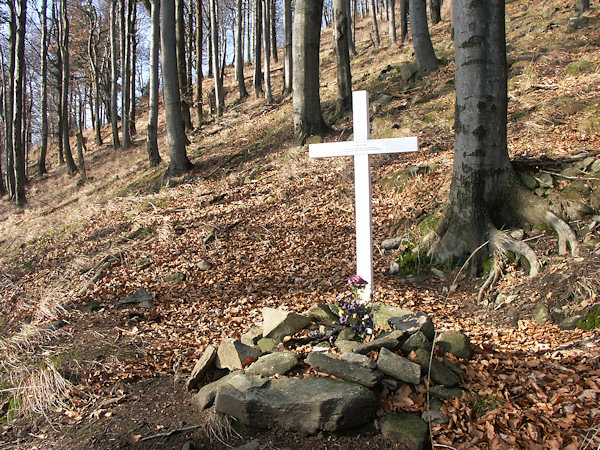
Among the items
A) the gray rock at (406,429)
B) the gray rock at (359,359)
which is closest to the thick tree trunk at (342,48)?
the gray rock at (359,359)

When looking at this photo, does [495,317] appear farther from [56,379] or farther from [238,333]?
[56,379]

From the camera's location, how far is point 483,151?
5.17 metres

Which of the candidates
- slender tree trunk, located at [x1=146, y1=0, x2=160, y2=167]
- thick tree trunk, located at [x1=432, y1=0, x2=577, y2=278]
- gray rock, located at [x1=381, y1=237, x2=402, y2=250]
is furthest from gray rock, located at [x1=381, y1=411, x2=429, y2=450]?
slender tree trunk, located at [x1=146, y1=0, x2=160, y2=167]

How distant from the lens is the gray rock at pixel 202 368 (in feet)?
12.0

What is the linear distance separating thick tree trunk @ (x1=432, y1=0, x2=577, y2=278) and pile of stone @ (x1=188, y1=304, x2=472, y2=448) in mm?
1868

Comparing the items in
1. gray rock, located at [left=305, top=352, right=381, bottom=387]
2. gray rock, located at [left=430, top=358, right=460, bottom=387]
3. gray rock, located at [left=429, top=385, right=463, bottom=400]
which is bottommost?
gray rock, located at [left=429, top=385, right=463, bottom=400]

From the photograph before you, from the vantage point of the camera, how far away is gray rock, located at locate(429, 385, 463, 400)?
298 cm

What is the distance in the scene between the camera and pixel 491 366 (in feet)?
11.0

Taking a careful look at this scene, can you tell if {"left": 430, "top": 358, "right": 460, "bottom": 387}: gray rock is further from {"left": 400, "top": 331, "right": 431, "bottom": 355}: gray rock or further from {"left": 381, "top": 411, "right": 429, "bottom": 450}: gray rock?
{"left": 381, "top": 411, "right": 429, "bottom": 450}: gray rock

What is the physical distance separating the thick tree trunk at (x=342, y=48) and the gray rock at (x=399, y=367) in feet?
30.7

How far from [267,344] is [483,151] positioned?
3420 millimetres

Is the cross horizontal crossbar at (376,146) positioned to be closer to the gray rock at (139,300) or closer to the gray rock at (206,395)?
the gray rock at (206,395)

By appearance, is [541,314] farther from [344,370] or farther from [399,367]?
[344,370]

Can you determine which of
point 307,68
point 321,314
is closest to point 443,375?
point 321,314
